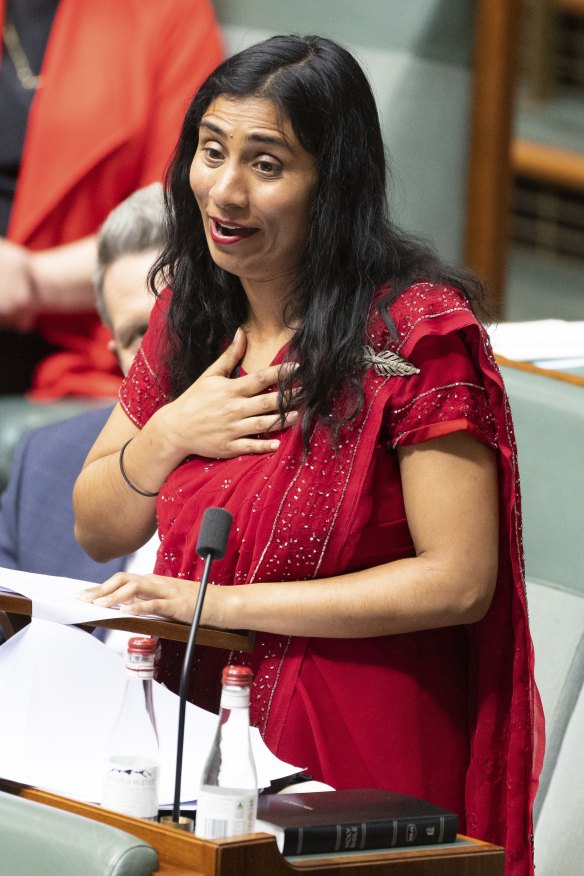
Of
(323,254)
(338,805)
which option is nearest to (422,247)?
(323,254)

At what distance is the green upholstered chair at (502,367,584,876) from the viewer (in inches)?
70.9

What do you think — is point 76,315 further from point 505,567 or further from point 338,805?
point 338,805

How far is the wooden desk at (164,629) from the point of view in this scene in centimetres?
133

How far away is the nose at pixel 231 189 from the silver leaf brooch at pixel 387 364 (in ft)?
0.59

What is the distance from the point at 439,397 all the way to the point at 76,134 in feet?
6.36

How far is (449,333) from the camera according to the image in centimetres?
145

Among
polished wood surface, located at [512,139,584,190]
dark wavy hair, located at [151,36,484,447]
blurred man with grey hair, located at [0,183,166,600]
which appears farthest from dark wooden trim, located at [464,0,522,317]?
polished wood surface, located at [512,139,584,190]

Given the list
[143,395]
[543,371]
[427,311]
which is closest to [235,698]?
[427,311]

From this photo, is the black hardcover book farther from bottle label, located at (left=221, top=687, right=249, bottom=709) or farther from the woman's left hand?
the woman's left hand

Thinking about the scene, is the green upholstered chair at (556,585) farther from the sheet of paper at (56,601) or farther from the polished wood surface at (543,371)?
the sheet of paper at (56,601)

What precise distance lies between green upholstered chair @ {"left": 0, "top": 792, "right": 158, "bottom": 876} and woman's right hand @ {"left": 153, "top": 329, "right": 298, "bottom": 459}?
476 millimetres

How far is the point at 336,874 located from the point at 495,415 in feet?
1.65

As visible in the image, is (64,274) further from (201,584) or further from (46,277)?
(201,584)

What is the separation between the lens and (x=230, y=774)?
1.11 meters
